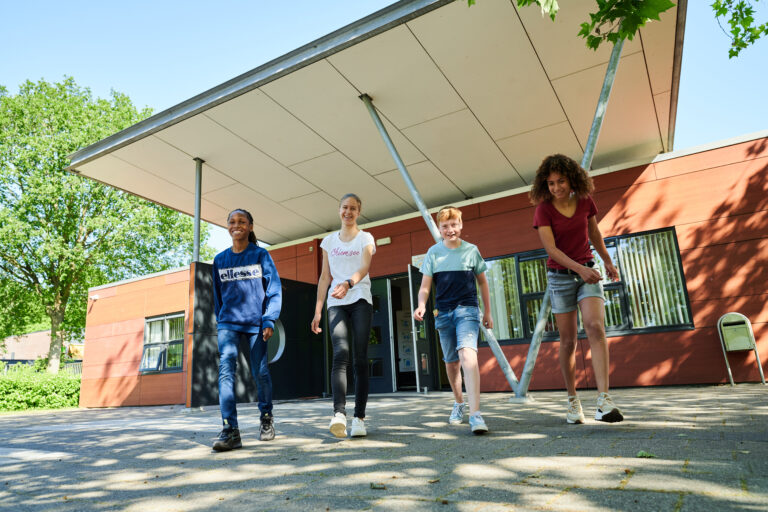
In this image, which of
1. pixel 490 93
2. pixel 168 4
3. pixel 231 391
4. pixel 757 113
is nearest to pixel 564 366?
pixel 231 391

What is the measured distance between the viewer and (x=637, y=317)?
7.41 meters

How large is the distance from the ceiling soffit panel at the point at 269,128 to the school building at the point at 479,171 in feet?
0.09

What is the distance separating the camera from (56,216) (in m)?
18.7

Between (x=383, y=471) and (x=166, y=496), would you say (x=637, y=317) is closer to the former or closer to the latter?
(x=383, y=471)

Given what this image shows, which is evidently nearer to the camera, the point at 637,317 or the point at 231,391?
the point at 231,391

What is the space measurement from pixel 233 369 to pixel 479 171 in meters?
5.97

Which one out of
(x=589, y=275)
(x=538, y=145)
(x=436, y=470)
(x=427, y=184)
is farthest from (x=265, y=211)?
(x=436, y=470)

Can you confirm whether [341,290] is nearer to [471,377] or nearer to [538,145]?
[471,377]

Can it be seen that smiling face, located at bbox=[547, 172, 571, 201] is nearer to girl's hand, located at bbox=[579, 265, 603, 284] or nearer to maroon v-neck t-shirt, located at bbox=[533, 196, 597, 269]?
maroon v-neck t-shirt, located at bbox=[533, 196, 597, 269]

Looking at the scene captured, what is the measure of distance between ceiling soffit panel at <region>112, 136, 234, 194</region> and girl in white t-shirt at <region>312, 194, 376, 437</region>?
471cm

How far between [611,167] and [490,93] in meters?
3.08

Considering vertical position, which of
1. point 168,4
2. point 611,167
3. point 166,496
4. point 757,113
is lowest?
point 166,496

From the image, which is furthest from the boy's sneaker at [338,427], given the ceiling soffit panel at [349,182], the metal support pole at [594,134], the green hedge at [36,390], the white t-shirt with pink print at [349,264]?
the green hedge at [36,390]

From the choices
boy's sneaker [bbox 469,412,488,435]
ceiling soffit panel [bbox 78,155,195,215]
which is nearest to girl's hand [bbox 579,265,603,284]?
boy's sneaker [bbox 469,412,488,435]
